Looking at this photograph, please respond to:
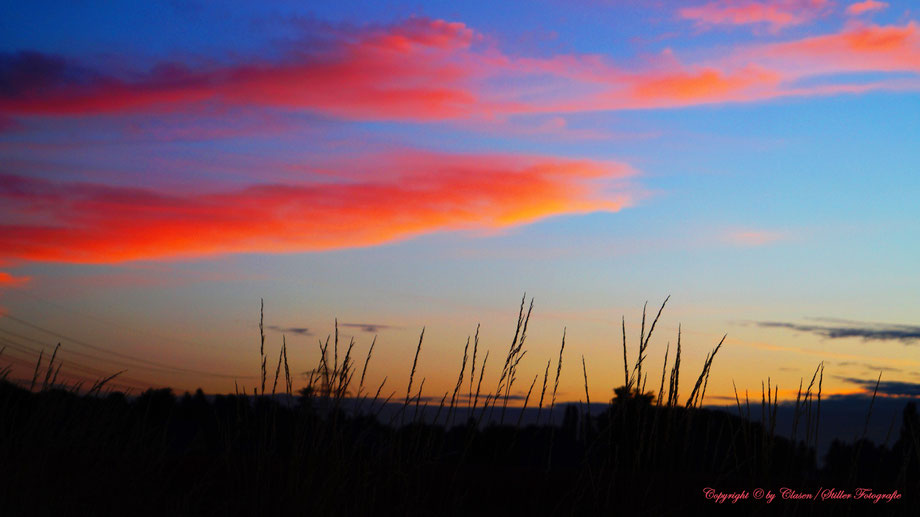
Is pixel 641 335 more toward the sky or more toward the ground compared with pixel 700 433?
more toward the sky

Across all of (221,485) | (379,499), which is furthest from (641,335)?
(221,485)

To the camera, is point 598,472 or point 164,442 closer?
point 598,472

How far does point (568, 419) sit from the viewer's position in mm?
4676

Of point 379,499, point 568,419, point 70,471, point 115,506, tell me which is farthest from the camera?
point 568,419

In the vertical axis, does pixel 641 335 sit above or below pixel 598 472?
above

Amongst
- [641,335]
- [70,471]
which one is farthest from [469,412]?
[70,471]

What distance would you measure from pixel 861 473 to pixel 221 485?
140 inches

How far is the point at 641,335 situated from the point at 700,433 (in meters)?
1.25

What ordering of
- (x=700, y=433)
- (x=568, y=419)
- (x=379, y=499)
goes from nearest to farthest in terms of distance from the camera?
(x=379, y=499)
(x=568, y=419)
(x=700, y=433)

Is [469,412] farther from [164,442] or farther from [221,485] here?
[164,442]

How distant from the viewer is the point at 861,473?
471 centimetres

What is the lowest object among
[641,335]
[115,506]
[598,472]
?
[115,506]

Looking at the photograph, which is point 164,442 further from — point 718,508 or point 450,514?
point 718,508

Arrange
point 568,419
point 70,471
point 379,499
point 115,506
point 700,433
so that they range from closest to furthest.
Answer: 1. point 115,506
2. point 379,499
3. point 70,471
4. point 568,419
5. point 700,433
